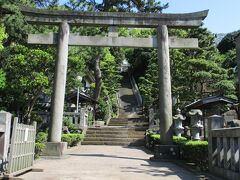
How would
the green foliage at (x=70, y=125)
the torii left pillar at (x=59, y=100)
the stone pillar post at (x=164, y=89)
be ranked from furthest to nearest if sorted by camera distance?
the green foliage at (x=70, y=125) < the stone pillar post at (x=164, y=89) < the torii left pillar at (x=59, y=100)

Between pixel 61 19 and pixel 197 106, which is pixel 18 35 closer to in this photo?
pixel 61 19

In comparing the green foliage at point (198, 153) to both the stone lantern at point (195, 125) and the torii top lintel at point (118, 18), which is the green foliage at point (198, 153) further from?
the torii top lintel at point (118, 18)

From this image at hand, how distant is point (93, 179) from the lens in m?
8.32

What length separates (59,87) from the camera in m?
14.3

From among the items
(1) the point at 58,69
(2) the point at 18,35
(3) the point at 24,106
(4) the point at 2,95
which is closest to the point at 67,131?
(3) the point at 24,106

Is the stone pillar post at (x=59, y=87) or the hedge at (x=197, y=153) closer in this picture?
the hedge at (x=197, y=153)

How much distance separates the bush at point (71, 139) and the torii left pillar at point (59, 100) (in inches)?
214

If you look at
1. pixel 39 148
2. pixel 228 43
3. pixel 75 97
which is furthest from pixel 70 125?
pixel 228 43

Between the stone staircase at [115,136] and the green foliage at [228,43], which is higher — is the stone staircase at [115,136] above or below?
below

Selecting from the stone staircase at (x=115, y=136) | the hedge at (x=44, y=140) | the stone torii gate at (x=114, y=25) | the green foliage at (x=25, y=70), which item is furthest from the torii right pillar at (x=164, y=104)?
the stone staircase at (x=115, y=136)

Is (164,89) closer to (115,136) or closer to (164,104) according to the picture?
(164,104)

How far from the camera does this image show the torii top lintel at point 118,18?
593 inches

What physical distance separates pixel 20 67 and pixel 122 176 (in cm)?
1271

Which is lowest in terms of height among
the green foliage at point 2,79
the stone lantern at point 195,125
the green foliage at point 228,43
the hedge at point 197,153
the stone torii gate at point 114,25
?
the hedge at point 197,153
